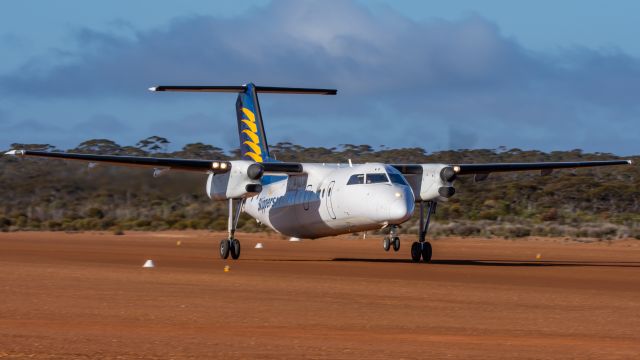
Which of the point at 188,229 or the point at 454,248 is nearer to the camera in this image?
the point at 454,248

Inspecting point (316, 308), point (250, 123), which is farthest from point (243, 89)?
point (316, 308)

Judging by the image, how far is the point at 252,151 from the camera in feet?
121

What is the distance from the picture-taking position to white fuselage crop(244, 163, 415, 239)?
29.6m

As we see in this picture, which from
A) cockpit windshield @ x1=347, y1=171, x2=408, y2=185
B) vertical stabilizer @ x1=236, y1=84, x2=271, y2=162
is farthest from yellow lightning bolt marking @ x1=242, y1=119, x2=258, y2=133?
cockpit windshield @ x1=347, y1=171, x2=408, y2=185

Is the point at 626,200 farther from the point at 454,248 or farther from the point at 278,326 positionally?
the point at 278,326

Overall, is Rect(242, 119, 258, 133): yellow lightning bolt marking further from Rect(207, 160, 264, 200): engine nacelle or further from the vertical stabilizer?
Rect(207, 160, 264, 200): engine nacelle

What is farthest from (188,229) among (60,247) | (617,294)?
(617,294)

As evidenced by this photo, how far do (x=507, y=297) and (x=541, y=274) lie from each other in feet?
23.9

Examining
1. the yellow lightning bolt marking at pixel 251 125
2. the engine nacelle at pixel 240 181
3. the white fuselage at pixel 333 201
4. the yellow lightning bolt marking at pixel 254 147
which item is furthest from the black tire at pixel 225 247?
the yellow lightning bolt marking at pixel 251 125

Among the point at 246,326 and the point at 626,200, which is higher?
the point at 626,200

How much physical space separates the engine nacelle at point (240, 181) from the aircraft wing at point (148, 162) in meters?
0.26

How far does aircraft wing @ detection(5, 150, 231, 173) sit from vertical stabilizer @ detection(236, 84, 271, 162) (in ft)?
11.8

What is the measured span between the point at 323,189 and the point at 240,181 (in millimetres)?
2278

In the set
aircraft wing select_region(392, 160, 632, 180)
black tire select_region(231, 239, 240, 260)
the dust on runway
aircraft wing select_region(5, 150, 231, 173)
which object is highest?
aircraft wing select_region(392, 160, 632, 180)
